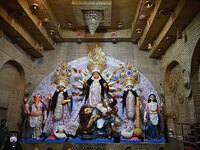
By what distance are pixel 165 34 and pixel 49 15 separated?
144 inches

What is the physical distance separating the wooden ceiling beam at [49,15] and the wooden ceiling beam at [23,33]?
72 cm

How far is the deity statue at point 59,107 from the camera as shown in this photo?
6117 millimetres

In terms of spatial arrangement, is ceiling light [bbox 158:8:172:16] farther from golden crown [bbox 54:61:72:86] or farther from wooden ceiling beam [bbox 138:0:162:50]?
golden crown [bbox 54:61:72:86]

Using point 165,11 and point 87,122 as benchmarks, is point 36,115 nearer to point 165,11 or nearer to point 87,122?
point 87,122

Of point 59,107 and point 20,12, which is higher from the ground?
point 20,12

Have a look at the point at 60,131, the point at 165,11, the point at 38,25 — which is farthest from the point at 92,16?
the point at 60,131

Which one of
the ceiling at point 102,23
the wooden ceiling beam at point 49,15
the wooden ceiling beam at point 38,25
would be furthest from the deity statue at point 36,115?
the wooden ceiling beam at point 49,15

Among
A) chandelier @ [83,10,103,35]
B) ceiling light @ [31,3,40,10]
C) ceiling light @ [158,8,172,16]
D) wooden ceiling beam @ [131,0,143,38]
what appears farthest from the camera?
chandelier @ [83,10,103,35]

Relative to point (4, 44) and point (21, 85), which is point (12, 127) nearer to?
point (21, 85)

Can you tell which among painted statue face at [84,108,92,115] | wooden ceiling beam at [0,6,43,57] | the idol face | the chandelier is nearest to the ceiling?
wooden ceiling beam at [0,6,43,57]

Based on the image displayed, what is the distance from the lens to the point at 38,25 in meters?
5.92

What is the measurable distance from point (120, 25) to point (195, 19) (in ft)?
9.84

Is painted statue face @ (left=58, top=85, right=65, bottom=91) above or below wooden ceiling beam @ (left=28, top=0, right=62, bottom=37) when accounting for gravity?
below

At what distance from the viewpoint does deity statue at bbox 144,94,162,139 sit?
5684 millimetres
